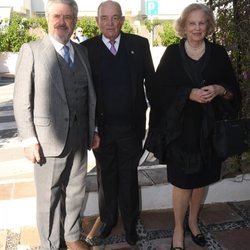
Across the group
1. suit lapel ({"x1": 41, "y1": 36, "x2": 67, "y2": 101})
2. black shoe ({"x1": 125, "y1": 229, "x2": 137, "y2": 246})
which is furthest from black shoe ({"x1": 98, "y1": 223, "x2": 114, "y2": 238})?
suit lapel ({"x1": 41, "y1": 36, "x2": 67, "y2": 101})

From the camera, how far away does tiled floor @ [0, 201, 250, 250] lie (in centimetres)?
341

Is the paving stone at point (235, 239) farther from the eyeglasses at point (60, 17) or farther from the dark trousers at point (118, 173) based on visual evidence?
the eyeglasses at point (60, 17)

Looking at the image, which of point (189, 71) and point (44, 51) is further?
point (189, 71)

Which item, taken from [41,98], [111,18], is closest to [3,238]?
[41,98]

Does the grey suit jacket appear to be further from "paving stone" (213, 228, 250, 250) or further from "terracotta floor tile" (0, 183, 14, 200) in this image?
"paving stone" (213, 228, 250, 250)

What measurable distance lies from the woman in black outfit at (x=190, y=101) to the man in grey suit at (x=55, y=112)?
1.85 ft

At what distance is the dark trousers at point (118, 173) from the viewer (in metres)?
3.17

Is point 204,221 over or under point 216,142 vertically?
under

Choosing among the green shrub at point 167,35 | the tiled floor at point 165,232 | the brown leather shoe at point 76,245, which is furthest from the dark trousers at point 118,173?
the green shrub at point 167,35

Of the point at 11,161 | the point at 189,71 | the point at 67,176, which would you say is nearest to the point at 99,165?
the point at 67,176

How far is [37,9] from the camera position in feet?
113

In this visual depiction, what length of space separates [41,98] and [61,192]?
2.79 feet

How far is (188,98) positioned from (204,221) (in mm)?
1483

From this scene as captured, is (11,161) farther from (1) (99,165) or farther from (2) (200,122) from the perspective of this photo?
(2) (200,122)
